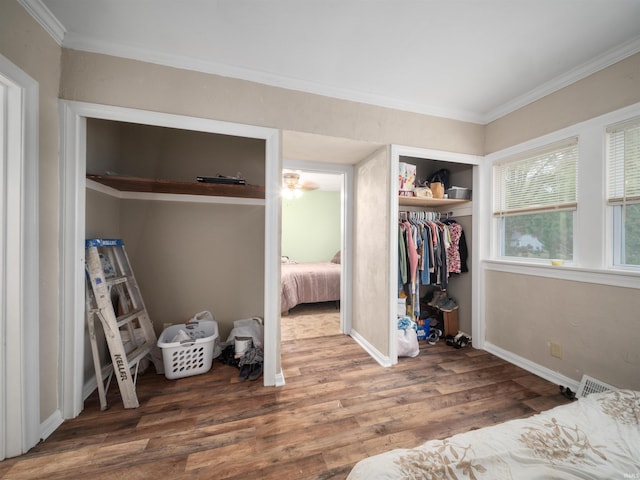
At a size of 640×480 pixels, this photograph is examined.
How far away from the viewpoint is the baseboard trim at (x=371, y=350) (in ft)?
7.67

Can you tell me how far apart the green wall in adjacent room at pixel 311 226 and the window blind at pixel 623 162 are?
16.2 feet

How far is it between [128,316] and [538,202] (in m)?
3.58

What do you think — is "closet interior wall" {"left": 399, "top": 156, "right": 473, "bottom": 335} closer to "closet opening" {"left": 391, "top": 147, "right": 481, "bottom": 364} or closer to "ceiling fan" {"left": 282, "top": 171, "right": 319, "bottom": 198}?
"closet opening" {"left": 391, "top": 147, "right": 481, "bottom": 364}

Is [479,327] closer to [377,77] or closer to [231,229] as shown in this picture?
[377,77]

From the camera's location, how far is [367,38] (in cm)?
161

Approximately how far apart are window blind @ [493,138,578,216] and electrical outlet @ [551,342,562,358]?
111cm

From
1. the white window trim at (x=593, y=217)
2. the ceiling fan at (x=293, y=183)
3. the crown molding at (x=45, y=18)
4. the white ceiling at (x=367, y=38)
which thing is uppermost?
the white ceiling at (x=367, y=38)

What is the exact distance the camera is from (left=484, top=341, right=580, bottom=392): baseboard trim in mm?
1962

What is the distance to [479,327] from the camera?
8.78 ft

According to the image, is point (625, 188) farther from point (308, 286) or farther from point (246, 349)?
point (308, 286)

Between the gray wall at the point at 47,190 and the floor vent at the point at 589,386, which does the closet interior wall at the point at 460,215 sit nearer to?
the floor vent at the point at 589,386

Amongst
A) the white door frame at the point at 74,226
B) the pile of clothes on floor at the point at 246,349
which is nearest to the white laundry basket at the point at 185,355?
the pile of clothes on floor at the point at 246,349

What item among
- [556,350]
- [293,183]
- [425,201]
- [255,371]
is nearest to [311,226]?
[293,183]

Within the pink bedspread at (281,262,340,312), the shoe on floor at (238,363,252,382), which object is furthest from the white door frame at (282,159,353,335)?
the shoe on floor at (238,363,252,382)
